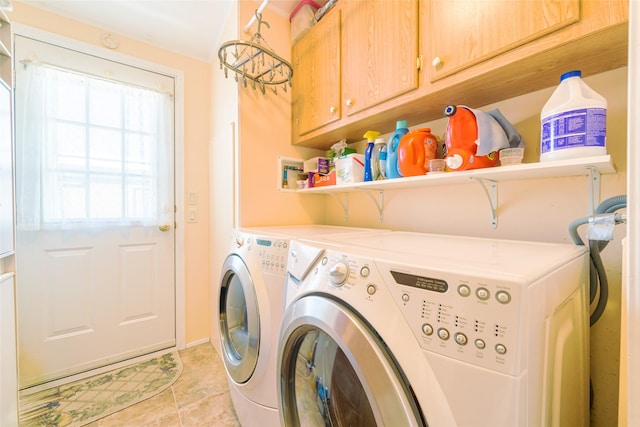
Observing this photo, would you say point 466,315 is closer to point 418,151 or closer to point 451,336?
point 451,336

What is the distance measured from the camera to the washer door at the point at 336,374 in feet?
1.71

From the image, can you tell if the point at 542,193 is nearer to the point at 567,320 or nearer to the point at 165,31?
the point at 567,320

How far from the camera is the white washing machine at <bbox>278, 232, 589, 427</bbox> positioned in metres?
0.42

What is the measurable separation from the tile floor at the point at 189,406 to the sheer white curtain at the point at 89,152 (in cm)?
117

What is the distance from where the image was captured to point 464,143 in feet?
3.14

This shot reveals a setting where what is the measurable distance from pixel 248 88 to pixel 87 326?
1978 mm

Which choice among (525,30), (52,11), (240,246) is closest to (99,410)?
(240,246)

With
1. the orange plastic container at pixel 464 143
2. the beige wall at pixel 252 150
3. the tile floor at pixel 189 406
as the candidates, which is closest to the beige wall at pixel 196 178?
the beige wall at pixel 252 150

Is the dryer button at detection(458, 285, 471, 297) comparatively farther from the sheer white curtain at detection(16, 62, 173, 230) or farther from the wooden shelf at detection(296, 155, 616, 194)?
the sheer white curtain at detection(16, 62, 173, 230)

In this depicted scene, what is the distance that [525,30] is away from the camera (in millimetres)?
757

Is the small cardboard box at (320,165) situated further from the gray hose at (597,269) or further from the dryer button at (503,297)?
the dryer button at (503,297)

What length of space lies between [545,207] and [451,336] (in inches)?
35.1

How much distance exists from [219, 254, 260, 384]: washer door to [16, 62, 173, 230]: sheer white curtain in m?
1.01

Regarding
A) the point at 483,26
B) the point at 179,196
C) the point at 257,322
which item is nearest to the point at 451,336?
the point at 257,322
